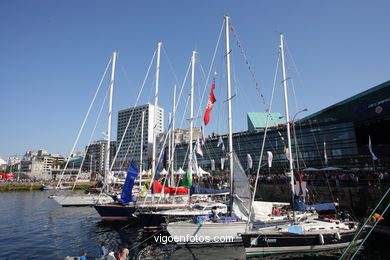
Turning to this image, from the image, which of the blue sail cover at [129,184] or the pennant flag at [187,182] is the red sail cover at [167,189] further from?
the blue sail cover at [129,184]

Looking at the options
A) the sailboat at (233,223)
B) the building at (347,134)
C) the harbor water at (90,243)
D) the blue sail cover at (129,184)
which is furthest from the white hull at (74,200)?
the sailboat at (233,223)

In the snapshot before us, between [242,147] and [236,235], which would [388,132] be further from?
[236,235]

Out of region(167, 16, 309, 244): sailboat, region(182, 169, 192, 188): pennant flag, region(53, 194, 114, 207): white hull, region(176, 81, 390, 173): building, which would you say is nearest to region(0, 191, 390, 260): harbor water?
region(167, 16, 309, 244): sailboat

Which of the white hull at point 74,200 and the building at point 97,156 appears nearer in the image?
the white hull at point 74,200

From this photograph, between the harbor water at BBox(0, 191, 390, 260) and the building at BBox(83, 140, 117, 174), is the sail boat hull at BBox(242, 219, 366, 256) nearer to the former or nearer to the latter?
the harbor water at BBox(0, 191, 390, 260)

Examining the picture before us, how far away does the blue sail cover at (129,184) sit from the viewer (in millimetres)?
25875

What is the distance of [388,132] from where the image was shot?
49594 mm

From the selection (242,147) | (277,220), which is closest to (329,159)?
(242,147)

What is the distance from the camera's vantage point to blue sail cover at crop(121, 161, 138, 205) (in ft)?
84.9

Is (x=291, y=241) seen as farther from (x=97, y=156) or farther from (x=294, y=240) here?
(x=97, y=156)

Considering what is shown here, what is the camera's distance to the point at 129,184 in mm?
26203

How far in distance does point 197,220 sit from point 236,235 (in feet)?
10.7

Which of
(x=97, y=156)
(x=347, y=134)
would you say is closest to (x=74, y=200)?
(x=347, y=134)

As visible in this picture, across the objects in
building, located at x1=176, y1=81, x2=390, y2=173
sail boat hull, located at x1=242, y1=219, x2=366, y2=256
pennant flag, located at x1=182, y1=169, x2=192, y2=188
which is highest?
building, located at x1=176, y1=81, x2=390, y2=173
